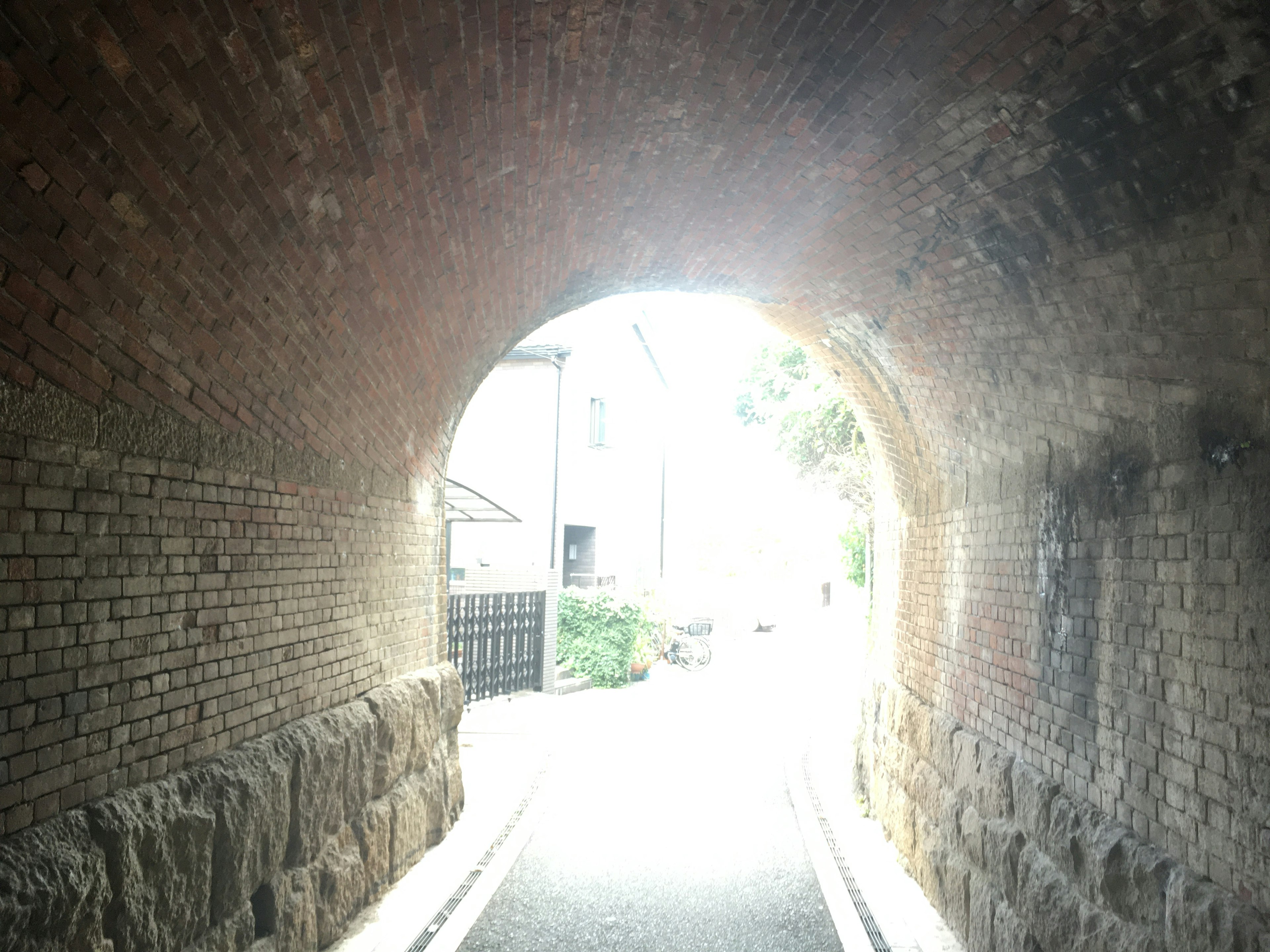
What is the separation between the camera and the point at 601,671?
661 inches

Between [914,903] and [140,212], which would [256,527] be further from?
[914,903]

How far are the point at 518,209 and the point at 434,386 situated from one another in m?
1.94

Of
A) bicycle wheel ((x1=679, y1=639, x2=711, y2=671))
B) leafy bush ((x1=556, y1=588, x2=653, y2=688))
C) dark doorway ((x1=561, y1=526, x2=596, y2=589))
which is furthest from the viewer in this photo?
dark doorway ((x1=561, y1=526, x2=596, y2=589))

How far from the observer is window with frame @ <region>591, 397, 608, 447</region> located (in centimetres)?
2234

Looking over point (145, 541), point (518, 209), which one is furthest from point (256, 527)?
point (518, 209)

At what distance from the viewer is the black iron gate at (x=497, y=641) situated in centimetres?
1340

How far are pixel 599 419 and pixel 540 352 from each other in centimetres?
317

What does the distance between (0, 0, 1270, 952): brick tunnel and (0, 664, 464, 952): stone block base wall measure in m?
0.02

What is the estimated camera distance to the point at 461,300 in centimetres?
693

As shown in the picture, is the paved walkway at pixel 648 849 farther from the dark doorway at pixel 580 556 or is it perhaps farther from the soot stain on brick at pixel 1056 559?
the dark doorway at pixel 580 556

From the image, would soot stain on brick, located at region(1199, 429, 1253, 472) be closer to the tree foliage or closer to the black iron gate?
the tree foliage

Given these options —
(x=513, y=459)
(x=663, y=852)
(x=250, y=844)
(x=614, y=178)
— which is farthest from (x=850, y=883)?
(x=513, y=459)

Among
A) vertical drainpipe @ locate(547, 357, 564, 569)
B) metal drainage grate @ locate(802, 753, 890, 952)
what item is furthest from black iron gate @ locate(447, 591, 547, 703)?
metal drainage grate @ locate(802, 753, 890, 952)

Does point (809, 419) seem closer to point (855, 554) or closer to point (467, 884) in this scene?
point (855, 554)
